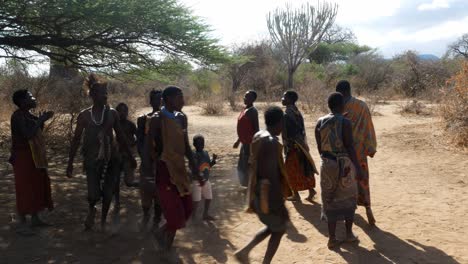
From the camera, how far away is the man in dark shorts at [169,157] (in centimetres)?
356

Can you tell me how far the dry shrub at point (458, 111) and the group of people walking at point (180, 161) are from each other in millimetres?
5223

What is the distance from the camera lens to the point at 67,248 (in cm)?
414

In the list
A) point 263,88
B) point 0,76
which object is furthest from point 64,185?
point 263,88

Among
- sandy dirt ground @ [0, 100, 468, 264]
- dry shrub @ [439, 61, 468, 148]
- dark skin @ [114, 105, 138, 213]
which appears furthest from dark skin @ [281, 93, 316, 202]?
dry shrub @ [439, 61, 468, 148]

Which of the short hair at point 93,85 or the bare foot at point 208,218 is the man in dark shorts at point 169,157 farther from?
the bare foot at point 208,218

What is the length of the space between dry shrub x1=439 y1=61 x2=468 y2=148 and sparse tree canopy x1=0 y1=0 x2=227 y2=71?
5362mm

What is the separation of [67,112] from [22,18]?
10.6 feet

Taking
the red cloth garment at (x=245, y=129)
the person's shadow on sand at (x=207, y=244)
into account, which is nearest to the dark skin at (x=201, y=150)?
the person's shadow on sand at (x=207, y=244)

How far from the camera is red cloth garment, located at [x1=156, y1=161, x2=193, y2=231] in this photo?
3598 mm

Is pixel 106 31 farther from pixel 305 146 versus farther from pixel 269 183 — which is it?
pixel 269 183

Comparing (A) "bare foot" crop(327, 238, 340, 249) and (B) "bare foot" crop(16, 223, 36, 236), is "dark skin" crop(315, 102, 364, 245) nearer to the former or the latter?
(A) "bare foot" crop(327, 238, 340, 249)

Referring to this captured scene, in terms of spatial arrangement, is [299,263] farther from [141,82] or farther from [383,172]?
[141,82]

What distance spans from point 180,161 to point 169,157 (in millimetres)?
104

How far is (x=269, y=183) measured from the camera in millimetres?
3285
